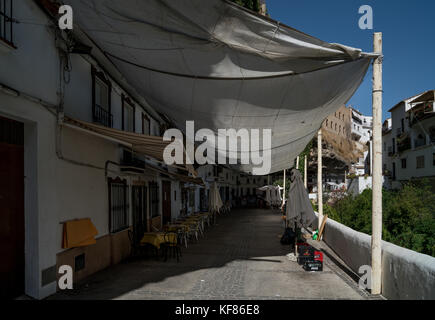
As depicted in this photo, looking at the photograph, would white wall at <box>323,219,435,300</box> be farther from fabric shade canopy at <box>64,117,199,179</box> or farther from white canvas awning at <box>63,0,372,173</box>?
fabric shade canopy at <box>64,117,199,179</box>

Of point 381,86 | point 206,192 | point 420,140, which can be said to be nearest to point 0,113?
point 381,86

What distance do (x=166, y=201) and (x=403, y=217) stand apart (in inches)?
389

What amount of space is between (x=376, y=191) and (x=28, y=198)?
6098 millimetres

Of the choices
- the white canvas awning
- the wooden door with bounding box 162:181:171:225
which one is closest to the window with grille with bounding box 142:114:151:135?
Result: the wooden door with bounding box 162:181:171:225

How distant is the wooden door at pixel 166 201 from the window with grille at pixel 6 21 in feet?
32.2

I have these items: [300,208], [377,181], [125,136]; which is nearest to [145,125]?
[125,136]

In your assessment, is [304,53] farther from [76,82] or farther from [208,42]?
→ [76,82]

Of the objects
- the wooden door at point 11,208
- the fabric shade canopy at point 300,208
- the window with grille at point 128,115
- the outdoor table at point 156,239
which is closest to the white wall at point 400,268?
the fabric shade canopy at point 300,208

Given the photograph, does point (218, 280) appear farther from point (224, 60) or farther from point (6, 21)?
point (6, 21)

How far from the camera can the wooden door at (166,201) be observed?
46.2 feet

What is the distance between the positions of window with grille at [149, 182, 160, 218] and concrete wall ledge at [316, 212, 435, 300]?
733 cm

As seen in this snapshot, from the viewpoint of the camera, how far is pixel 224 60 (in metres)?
4.64

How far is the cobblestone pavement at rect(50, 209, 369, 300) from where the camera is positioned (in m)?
5.86

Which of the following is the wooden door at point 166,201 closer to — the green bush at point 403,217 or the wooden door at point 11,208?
the green bush at point 403,217
